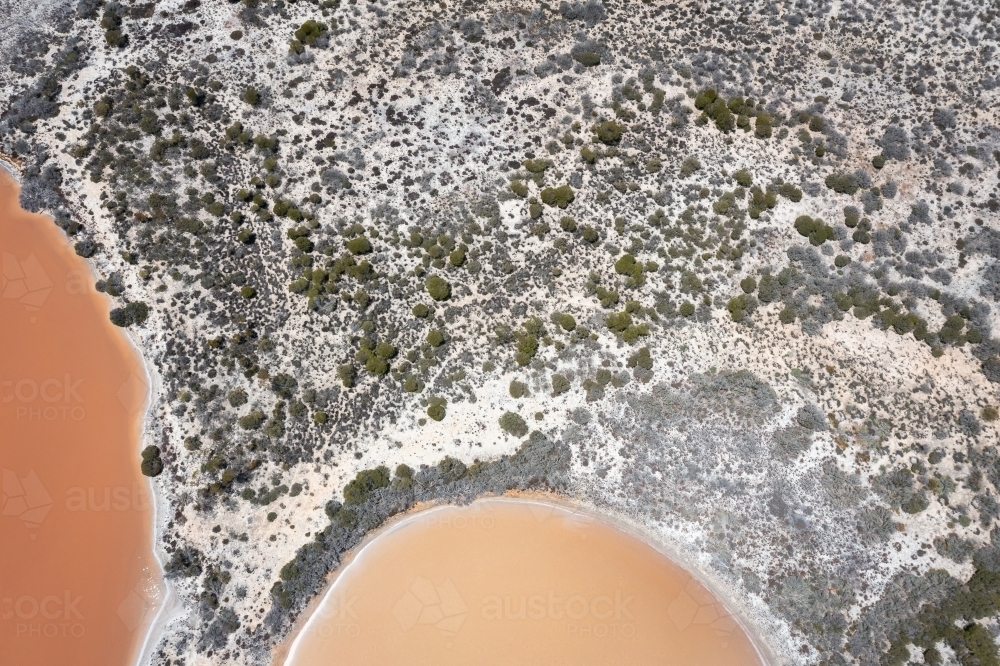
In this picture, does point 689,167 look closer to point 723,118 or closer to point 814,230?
point 723,118

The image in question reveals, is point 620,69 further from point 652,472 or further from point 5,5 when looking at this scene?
point 5,5

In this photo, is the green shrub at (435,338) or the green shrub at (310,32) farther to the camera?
the green shrub at (310,32)

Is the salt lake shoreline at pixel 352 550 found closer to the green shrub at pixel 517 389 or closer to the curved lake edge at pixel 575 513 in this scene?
the curved lake edge at pixel 575 513

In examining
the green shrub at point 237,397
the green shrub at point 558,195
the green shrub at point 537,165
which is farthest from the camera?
the green shrub at point 537,165

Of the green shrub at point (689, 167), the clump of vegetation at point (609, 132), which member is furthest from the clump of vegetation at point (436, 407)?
the green shrub at point (689, 167)

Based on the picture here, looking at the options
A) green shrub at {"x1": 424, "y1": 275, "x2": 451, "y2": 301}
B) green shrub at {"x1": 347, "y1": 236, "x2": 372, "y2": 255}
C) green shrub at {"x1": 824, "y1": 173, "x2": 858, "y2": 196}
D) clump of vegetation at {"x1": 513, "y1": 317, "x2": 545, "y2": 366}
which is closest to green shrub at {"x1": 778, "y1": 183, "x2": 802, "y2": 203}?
green shrub at {"x1": 824, "y1": 173, "x2": 858, "y2": 196}

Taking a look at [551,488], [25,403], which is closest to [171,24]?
[25,403]

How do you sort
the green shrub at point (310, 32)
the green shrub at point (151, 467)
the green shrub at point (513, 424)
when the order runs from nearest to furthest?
1. the green shrub at point (151, 467)
2. the green shrub at point (513, 424)
3. the green shrub at point (310, 32)

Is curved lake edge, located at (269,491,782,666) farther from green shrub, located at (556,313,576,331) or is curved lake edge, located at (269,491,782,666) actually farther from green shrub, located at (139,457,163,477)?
green shrub, located at (139,457,163,477)
